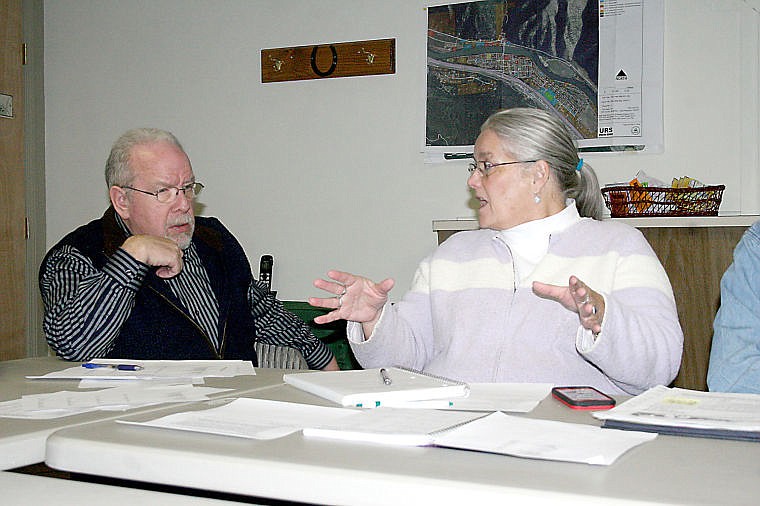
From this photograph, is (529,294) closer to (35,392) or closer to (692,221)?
(692,221)

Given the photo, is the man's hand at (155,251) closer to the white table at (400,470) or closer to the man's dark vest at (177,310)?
the man's dark vest at (177,310)

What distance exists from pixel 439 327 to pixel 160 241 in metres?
0.79

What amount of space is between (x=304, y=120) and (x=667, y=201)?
1.64 m

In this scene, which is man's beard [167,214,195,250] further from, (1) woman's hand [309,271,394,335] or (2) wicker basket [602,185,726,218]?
(2) wicker basket [602,185,726,218]

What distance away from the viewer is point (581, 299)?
1.63 meters

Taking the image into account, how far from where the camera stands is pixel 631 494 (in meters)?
0.88

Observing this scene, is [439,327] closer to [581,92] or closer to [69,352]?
[69,352]

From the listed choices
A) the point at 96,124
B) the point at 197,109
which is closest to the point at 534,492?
the point at 197,109

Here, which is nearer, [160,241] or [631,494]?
[631,494]

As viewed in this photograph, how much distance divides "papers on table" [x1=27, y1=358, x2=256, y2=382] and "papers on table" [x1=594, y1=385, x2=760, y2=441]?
864mm

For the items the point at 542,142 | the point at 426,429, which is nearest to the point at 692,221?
the point at 542,142

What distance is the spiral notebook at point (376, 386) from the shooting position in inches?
56.4

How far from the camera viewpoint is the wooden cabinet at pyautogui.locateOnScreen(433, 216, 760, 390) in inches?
108

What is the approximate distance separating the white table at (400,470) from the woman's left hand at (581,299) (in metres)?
0.47
